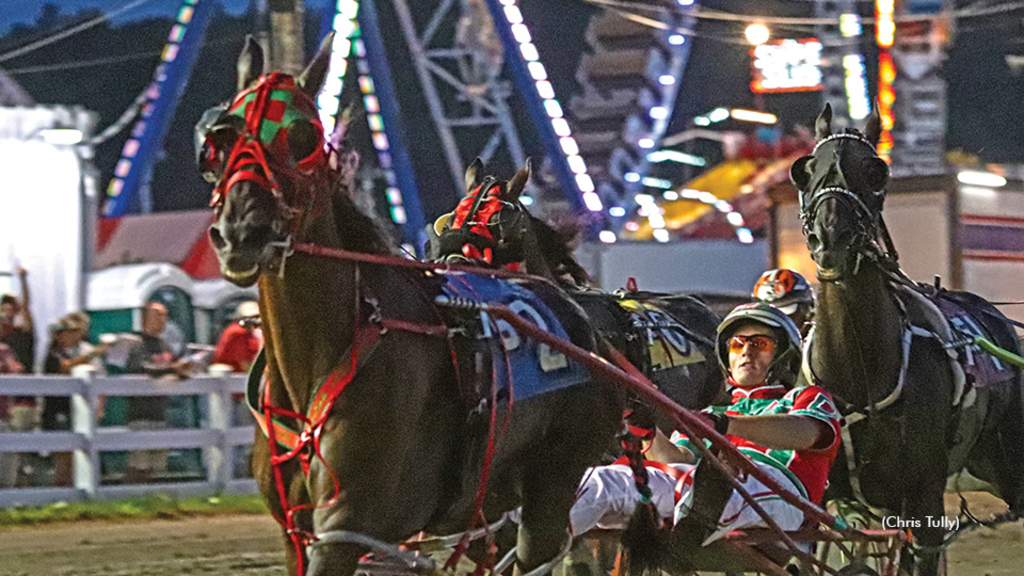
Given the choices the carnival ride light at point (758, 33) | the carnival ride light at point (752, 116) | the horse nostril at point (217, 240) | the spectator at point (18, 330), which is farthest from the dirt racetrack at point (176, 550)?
the carnival ride light at point (752, 116)

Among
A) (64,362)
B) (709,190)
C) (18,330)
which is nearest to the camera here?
(64,362)

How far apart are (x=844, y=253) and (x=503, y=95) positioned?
68.0ft

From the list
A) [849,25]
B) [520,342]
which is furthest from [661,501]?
[849,25]

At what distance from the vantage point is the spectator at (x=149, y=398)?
12.1m

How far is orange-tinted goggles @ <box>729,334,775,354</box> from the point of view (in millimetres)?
5461

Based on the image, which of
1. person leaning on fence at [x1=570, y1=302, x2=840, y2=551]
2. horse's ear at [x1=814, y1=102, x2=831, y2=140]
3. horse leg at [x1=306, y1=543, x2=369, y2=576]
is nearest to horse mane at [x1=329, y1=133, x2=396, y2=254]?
horse leg at [x1=306, y1=543, x2=369, y2=576]

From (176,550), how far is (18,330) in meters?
3.74

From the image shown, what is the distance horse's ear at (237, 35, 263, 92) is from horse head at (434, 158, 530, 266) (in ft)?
7.50

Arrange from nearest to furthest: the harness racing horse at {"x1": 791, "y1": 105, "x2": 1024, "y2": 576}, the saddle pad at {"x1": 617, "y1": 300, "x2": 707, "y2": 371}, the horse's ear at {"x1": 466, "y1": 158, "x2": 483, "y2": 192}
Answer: the harness racing horse at {"x1": 791, "y1": 105, "x2": 1024, "y2": 576} → the saddle pad at {"x1": 617, "y1": 300, "x2": 707, "y2": 371} → the horse's ear at {"x1": 466, "y1": 158, "x2": 483, "y2": 192}

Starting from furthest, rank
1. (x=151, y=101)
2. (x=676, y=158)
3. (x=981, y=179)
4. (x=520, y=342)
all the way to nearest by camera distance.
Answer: (x=676, y=158) → (x=151, y=101) → (x=981, y=179) → (x=520, y=342)

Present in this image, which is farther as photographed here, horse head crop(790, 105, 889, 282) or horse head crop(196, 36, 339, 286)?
horse head crop(790, 105, 889, 282)

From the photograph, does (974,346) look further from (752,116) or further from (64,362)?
(752,116)

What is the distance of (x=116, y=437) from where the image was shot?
11.8 m

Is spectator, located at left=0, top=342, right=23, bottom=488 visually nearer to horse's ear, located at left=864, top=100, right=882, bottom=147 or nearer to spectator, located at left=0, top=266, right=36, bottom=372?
spectator, located at left=0, top=266, right=36, bottom=372
